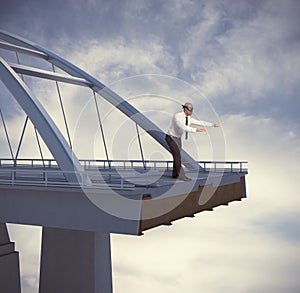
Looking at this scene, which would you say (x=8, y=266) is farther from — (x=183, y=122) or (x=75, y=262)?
(x=183, y=122)

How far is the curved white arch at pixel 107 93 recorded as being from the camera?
20016mm

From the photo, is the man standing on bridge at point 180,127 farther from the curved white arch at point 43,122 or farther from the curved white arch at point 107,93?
the curved white arch at point 107,93

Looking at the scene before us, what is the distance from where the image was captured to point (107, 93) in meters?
23.1

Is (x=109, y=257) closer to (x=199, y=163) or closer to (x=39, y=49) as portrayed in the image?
(x=199, y=163)

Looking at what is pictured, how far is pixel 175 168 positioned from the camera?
14.7 metres

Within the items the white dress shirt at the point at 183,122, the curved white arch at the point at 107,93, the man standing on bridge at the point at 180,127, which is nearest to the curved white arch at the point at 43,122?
the man standing on bridge at the point at 180,127

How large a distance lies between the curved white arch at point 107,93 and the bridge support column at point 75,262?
14.9 ft

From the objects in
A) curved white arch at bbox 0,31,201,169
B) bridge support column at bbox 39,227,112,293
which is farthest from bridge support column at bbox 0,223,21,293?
curved white arch at bbox 0,31,201,169

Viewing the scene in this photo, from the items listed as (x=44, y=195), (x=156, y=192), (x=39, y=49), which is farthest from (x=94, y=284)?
(x=39, y=49)

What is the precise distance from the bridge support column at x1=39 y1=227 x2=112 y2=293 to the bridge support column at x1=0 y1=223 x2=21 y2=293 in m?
3.00

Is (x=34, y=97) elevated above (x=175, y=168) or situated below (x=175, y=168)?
above

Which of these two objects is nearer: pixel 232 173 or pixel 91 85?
pixel 232 173

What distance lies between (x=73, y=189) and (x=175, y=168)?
3.50m

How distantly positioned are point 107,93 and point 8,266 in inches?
372
